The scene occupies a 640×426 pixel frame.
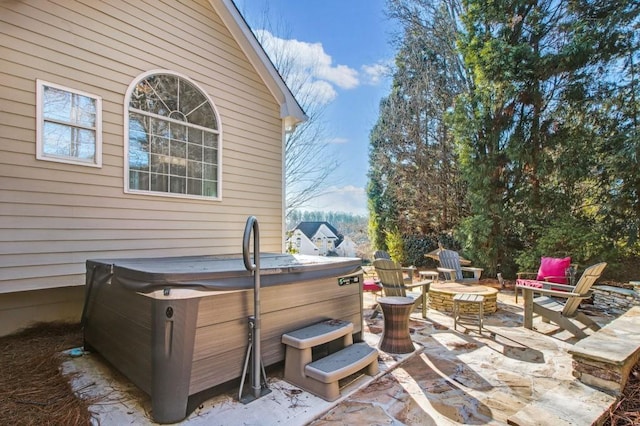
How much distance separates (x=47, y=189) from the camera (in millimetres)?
3691

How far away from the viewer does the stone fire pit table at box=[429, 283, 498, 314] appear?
5.12 m

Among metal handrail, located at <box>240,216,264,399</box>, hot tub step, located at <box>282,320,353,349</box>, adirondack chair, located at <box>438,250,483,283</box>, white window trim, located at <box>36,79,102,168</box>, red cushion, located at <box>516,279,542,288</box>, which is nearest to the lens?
metal handrail, located at <box>240,216,264,399</box>

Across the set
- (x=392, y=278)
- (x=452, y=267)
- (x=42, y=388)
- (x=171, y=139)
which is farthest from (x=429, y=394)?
(x=171, y=139)

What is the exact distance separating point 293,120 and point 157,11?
2.83 metres

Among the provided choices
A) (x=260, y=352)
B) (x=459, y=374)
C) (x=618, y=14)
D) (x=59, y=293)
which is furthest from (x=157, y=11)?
(x=618, y=14)

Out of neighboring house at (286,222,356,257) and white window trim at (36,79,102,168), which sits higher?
white window trim at (36,79,102,168)

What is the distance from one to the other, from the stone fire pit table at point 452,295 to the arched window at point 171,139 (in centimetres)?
416

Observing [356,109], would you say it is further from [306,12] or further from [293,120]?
[293,120]

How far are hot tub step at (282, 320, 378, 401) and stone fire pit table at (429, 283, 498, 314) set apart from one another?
2710 mm

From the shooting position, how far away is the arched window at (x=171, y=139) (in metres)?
4.49

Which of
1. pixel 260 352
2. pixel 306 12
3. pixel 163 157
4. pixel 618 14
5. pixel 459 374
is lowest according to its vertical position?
pixel 459 374

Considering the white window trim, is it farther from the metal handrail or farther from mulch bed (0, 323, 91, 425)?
the metal handrail

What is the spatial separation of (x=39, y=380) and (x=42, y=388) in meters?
0.21

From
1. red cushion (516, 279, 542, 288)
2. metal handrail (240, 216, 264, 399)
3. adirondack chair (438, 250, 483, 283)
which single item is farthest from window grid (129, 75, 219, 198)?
red cushion (516, 279, 542, 288)
